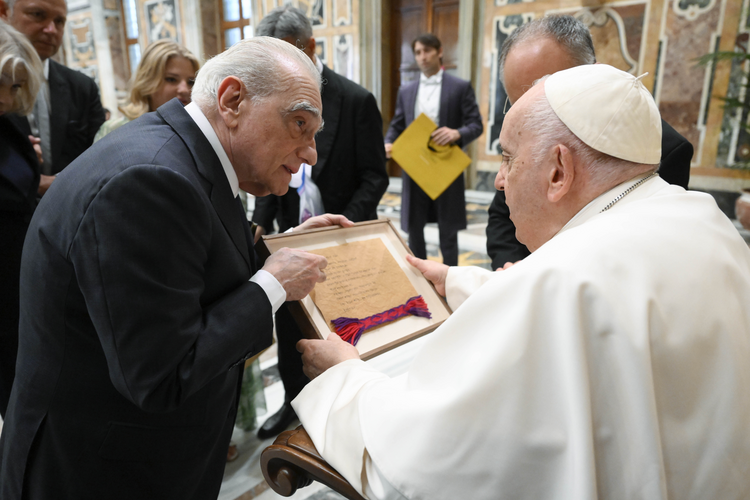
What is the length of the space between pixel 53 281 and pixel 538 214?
3.75ft

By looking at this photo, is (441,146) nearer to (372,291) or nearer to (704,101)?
(372,291)

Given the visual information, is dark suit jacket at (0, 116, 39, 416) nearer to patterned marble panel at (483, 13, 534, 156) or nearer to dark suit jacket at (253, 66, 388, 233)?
dark suit jacket at (253, 66, 388, 233)

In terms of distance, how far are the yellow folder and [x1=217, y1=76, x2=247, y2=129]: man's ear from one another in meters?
2.29

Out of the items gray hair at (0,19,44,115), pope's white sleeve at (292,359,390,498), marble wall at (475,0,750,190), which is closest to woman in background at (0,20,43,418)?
gray hair at (0,19,44,115)

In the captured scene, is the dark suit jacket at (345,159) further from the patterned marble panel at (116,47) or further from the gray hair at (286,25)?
the patterned marble panel at (116,47)

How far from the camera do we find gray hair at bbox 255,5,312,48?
2.44 meters

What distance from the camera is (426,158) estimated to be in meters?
3.62

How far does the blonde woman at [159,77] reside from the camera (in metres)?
2.58

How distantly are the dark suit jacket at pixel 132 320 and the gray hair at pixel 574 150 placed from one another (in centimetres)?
77

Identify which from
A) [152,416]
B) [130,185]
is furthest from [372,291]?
[130,185]

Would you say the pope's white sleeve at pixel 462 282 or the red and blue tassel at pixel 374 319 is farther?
the pope's white sleeve at pixel 462 282

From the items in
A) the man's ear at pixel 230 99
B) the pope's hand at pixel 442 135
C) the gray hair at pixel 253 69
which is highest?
the gray hair at pixel 253 69

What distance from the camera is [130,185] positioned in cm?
97

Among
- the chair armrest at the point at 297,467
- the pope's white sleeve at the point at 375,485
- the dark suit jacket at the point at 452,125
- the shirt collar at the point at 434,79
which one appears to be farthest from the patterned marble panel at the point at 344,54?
the pope's white sleeve at the point at 375,485
